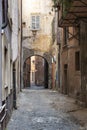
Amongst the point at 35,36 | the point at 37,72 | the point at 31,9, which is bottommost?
the point at 37,72

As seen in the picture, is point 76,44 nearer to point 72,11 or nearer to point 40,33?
point 72,11

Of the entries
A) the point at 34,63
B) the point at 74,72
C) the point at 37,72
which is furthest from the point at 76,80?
the point at 34,63

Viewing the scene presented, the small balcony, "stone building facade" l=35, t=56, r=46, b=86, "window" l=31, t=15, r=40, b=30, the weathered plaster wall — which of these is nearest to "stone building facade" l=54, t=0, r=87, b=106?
the small balcony

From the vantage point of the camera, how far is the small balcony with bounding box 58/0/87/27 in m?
16.1

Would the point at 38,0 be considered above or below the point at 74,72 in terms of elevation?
above

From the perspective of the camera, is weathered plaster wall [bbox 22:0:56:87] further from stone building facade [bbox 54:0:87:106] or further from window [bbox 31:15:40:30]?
stone building facade [bbox 54:0:87:106]

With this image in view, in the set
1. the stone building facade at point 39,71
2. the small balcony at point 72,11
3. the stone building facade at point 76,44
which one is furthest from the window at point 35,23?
the stone building facade at point 39,71

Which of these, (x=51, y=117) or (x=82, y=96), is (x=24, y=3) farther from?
(x=51, y=117)

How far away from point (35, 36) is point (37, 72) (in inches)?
1051

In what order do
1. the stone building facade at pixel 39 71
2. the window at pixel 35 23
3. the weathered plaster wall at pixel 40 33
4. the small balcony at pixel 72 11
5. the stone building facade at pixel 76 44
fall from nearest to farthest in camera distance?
the small balcony at pixel 72 11 < the stone building facade at pixel 76 44 < the weathered plaster wall at pixel 40 33 < the window at pixel 35 23 < the stone building facade at pixel 39 71

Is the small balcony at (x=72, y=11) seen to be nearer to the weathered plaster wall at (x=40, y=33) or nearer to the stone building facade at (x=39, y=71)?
the weathered plaster wall at (x=40, y=33)

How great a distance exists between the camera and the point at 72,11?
17906mm

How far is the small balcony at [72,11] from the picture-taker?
52.9 feet

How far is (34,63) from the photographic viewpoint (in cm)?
6956
